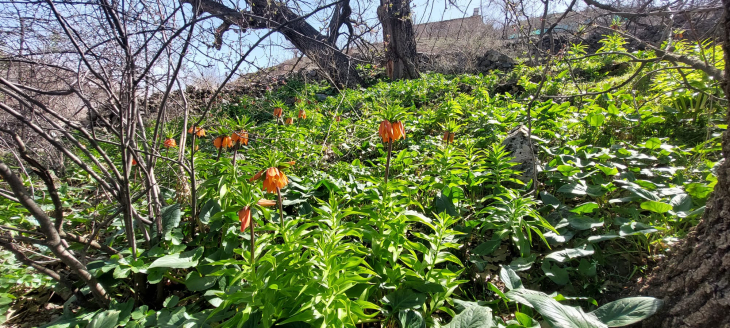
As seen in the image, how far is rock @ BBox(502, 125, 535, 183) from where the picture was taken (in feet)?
8.72

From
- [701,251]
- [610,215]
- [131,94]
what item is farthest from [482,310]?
[131,94]

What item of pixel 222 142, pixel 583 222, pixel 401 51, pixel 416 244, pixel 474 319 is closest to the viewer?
pixel 474 319

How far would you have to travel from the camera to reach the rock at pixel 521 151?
2.66 m

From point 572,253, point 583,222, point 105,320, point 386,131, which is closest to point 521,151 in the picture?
point 583,222

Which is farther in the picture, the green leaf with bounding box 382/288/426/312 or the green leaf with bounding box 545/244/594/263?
the green leaf with bounding box 545/244/594/263

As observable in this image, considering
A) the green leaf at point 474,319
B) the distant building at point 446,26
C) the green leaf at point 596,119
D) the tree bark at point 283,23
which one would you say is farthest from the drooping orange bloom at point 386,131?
the green leaf at point 596,119

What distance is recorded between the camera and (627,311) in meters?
1.23

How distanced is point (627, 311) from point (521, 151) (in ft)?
5.92

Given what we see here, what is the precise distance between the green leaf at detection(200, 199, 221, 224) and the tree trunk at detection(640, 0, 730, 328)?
7.59 feet

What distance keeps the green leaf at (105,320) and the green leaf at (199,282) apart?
32 cm

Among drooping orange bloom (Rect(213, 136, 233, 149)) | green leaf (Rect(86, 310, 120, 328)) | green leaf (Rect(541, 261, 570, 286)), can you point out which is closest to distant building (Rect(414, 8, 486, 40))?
drooping orange bloom (Rect(213, 136, 233, 149))

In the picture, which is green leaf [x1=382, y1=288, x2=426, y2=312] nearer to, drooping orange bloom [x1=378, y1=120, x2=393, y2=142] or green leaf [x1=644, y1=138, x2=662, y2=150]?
drooping orange bloom [x1=378, y1=120, x2=393, y2=142]

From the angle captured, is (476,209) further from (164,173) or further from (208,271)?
(164,173)

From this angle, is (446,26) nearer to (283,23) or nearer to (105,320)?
(283,23)
